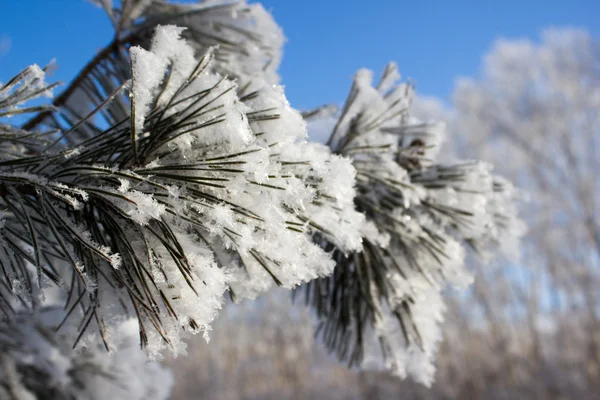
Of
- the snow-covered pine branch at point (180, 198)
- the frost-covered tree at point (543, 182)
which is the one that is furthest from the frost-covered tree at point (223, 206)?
the frost-covered tree at point (543, 182)

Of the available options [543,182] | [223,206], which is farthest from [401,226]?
[543,182]

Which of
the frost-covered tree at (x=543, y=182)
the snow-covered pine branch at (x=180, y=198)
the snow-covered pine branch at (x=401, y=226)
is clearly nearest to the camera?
the snow-covered pine branch at (x=180, y=198)

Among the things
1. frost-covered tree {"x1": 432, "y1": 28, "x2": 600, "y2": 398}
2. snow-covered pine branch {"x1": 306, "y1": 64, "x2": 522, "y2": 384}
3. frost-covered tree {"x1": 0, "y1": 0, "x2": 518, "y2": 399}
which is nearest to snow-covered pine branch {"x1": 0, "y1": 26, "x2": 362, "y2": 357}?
frost-covered tree {"x1": 0, "y1": 0, "x2": 518, "y2": 399}

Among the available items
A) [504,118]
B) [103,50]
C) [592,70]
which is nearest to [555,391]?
[504,118]

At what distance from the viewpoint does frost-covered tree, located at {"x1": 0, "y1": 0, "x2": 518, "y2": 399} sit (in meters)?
0.45

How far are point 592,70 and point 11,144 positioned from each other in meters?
9.88

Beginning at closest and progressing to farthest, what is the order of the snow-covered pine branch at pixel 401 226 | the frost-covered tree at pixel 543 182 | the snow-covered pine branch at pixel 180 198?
the snow-covered pine branch at pixel 180 198 → the snow-covered pine branch at pixel 401 226 → the frost-covered tree at pixel 543 182

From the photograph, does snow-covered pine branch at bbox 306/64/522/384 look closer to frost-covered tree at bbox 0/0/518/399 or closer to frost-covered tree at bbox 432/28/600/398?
frost-covered tree at bbox 0/0/518/399

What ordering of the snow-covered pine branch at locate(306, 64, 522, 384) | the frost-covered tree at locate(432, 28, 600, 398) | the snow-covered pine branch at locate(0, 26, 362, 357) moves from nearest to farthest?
the snow-covered pine branch at locate(0, 26, 362, 357) → the snow-covered pine branch at locate(306, 64, 522, 384) → the frost-covered tree at locate(432, 28, 600, 398)

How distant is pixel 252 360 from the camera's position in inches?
509

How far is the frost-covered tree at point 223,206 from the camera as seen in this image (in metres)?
0.45

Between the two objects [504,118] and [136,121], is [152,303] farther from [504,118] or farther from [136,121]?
[504,118]

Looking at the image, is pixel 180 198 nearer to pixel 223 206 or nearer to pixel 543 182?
pixel 223 206

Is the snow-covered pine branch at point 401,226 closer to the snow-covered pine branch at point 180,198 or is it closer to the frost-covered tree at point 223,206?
the frost-covered tree at point 223,206
